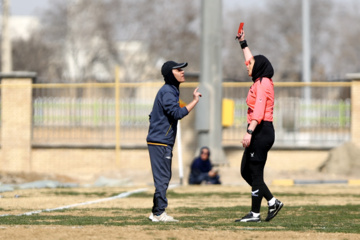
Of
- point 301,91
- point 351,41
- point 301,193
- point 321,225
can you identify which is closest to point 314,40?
point 351,41

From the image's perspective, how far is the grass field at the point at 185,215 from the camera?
7.84 m

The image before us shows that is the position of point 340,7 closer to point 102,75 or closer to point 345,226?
point 102,75

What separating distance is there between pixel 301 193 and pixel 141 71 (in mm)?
44043

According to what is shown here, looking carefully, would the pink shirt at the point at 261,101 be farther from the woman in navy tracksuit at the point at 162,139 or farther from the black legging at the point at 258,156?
the woman in navy tracksuit at the point at 162,139

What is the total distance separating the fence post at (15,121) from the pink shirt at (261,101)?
13986mm

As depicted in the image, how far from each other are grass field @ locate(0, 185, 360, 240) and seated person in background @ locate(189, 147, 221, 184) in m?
1.70

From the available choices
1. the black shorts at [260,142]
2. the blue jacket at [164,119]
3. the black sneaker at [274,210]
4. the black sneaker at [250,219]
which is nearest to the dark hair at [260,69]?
the black shorts at [260,142]

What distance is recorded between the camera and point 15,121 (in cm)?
2245

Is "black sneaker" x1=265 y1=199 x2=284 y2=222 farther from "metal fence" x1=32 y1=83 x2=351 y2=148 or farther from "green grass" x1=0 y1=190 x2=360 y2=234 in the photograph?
"metal fence" x1=32 y1=83 x2=351 y2=148

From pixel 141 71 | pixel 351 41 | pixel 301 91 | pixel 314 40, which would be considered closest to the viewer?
pixel 301 91

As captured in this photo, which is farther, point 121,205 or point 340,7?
point 340,7

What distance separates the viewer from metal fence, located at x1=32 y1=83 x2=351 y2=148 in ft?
73.8

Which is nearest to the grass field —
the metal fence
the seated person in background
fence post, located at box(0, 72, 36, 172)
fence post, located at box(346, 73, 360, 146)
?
the seated person in background

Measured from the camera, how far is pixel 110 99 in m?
23.3
